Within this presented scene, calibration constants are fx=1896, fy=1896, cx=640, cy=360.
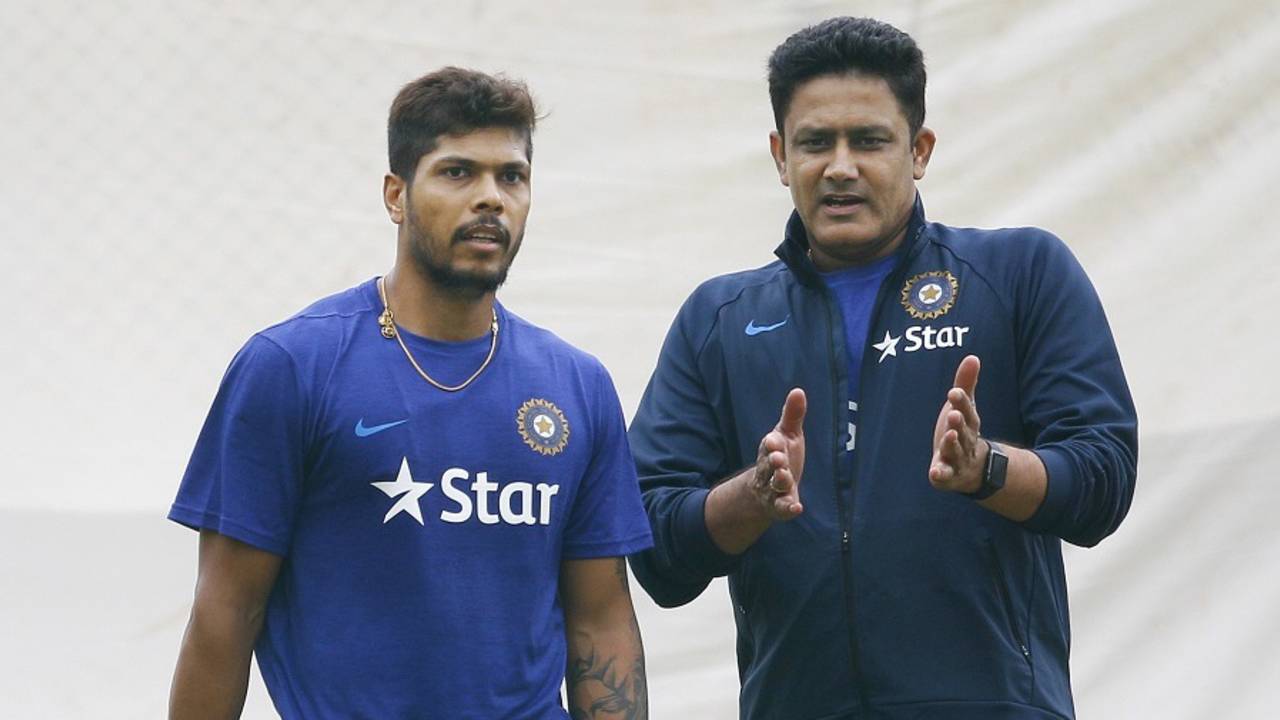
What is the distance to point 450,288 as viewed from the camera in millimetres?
2506

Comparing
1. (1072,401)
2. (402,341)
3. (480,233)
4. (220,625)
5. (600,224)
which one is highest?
(600,224)

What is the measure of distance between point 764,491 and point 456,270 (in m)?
0.49

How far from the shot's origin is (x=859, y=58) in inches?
105

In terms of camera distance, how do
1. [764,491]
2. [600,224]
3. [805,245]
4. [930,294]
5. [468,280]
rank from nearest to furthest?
[764,491] → [468,280] → [930,294] → [805,245] → [600,224]

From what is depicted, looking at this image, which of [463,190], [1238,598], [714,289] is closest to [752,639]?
[714,289]

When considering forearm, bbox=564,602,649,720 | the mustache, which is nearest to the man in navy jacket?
forearm, bbox=564,602,649,720

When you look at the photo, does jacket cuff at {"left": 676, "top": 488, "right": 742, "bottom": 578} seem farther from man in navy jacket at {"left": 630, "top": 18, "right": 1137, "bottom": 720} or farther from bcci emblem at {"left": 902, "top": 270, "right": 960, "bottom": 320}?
bcci emblem at {"left": 902, "top": 270, "right": 960, "bottom": 320}

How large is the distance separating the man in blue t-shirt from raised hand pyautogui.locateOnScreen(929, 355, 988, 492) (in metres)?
0.50

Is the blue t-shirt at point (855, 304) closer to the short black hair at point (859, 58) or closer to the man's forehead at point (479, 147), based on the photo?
the short black hair at point (859, 58)

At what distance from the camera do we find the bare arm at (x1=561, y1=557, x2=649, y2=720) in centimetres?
256

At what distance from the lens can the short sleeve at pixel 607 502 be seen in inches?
101

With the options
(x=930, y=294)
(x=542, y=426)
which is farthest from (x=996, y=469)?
(x=542, y=426)

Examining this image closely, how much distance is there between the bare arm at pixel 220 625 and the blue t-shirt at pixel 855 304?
2.59 feet

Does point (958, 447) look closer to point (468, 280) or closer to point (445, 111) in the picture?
point (468, 280)
